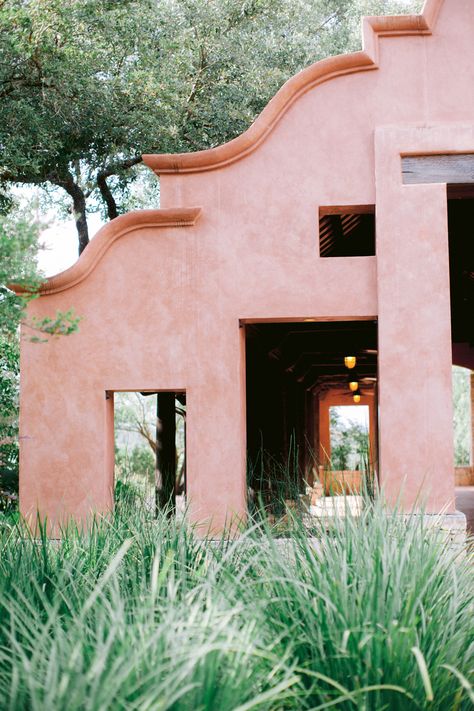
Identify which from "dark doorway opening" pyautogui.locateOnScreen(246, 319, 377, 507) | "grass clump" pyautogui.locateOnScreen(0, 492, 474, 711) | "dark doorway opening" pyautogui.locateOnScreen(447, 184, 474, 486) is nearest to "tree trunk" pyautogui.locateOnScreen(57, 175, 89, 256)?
"dark doorway opening" pyautogui.locateOnScreen(246, 319, 377, 507)

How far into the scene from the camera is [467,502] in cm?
1414

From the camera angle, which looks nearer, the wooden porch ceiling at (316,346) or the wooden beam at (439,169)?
the wooden beam at (439,169)

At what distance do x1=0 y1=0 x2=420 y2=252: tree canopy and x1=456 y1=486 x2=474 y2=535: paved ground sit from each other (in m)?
6.47

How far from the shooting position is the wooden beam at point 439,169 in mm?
7613

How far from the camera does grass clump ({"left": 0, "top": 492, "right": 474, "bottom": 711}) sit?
234 centimetres

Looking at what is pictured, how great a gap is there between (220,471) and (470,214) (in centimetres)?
413

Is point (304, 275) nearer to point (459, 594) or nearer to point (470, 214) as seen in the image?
point (470, 214)

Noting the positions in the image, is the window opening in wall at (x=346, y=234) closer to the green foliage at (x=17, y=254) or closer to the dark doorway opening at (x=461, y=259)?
the dark doorway opening at (x=461, y=259)

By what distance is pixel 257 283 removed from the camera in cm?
764

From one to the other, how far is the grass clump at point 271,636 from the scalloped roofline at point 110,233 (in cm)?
416

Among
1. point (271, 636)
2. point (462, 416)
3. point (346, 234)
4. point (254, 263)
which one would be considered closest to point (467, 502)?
point (346, 234)

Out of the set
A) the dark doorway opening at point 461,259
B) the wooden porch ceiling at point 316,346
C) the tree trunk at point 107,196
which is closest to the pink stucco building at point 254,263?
the dark doorway opening at point 461,259

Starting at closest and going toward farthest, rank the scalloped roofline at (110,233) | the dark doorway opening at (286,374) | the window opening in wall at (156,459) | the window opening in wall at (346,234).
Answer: the window opening in wall at (156,459) < the scalloped roofline at (110,233) < the window opening in wall at (346,234) < the dark doorway opening at (286,374)

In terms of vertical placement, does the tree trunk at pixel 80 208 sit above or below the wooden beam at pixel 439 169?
above
